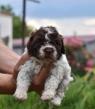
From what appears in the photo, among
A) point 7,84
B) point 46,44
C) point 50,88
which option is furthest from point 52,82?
point 7,84

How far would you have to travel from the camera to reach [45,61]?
2.19 m

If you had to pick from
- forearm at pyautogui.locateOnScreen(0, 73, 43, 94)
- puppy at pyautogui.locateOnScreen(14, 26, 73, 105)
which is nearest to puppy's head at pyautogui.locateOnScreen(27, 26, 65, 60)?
puppy at pyautogui.locateOnScreen(14, 26, 73, 105)

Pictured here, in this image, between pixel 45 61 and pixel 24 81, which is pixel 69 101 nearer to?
pixel 24 81

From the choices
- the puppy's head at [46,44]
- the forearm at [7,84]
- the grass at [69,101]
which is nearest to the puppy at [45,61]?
the puppy's head at [46,44]

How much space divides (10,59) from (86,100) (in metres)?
1.01

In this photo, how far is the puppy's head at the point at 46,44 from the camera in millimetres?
2143

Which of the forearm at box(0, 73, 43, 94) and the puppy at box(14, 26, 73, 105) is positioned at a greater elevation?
the puppy at box(14, 26, 73, 105)

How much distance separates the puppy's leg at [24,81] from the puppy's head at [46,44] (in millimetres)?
74

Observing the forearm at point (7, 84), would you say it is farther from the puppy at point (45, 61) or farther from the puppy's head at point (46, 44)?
the puppy's head at point (46, 44)

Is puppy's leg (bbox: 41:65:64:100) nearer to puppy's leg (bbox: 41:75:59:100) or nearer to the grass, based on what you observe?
puppy's leg (bbox: 41:75:59:100)

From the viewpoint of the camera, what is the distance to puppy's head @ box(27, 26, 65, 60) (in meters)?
2.14

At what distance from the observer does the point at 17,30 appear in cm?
4262

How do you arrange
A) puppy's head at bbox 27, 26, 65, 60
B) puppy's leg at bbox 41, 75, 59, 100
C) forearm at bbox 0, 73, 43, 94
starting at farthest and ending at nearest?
1. forearm at bbox 0, 73, 43, 94
2. puppy's leg at bbox 41, 75, 59, 100
3. puppy's head at bbox 27, 26, 65, 60

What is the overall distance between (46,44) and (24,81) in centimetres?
23
